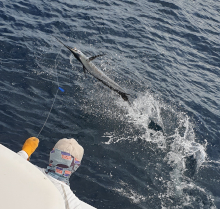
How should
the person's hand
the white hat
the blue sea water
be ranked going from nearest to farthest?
the white hat → the person's hand → the blue sea water

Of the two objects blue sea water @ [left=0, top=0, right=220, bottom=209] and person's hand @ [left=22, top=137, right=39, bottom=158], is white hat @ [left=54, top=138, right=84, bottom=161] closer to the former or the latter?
person's hand @ [left=22, top=137, right=39, bottom=158]

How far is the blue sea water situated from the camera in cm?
677

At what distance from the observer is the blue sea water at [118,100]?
6773mm

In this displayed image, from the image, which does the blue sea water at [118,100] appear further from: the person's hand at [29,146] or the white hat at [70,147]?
the white hat at [70,147]

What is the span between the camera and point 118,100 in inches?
369

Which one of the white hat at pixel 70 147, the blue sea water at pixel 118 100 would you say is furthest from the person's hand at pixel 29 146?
the blue sea water at pixel 118 100

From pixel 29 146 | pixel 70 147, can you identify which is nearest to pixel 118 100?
pixel 29 146

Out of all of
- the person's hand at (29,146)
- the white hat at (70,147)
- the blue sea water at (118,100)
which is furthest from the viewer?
the blue sea water at (118,100)

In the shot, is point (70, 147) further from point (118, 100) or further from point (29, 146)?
point (118, 100)

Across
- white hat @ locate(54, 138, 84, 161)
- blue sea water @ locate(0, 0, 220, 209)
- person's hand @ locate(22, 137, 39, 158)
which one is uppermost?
white hat @ locate(54, 138, 84, 161)

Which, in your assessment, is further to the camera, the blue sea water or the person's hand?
the blue sea water

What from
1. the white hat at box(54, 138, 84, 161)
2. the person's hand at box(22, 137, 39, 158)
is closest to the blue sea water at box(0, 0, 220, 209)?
the person's hand at box(22, 137, 39, 158)

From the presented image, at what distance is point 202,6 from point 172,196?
16829 millimetres

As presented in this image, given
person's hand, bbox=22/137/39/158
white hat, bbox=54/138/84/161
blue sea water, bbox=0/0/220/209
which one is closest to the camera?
white hat, bbox=54/138/84/161
